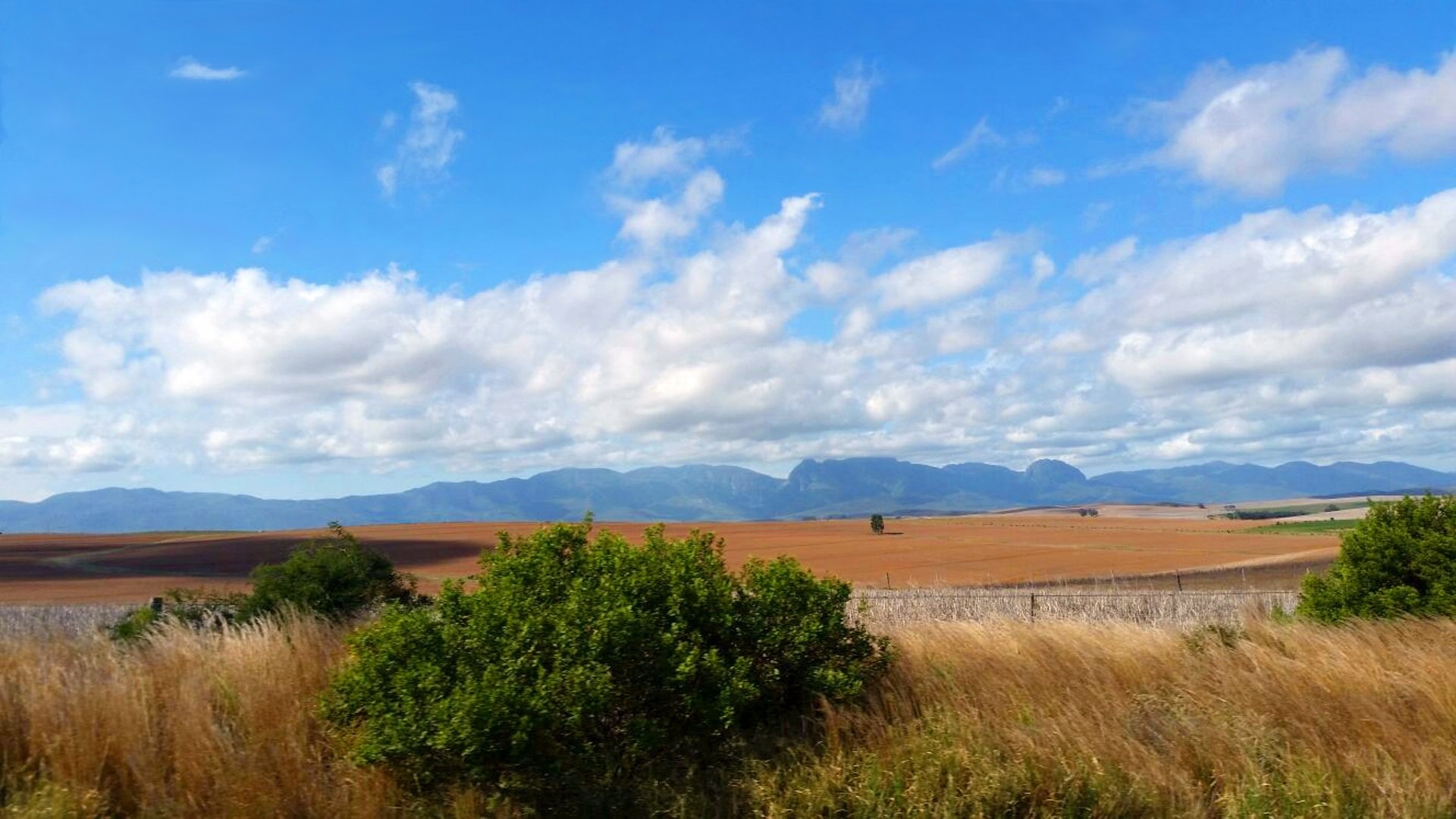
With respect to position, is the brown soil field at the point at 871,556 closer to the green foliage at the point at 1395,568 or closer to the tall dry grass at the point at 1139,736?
the green foliage at the point at 1395,568

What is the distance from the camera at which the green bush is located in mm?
4902

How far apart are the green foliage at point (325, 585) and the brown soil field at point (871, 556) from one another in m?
13.2

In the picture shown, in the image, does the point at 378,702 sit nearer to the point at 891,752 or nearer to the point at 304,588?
the point at 891,752

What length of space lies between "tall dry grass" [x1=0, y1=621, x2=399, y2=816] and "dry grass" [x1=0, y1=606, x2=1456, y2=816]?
13 mm

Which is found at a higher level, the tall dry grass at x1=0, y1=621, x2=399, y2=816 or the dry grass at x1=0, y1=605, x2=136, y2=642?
the tall dry grass at x1=0, y1=621, x2=399, y2=816

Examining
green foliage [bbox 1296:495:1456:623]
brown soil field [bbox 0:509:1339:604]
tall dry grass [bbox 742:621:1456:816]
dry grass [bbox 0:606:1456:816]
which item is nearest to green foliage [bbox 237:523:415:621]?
dry grass [bbox 0:606:1456:816]

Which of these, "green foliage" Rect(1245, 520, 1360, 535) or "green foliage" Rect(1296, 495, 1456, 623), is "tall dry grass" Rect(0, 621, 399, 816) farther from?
"green foliage" Rect(1245, 520, 1360, 535)

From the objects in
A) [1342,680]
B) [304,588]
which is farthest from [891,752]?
[304,588]

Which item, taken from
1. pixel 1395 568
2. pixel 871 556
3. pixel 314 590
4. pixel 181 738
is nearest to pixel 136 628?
pixel 314 590

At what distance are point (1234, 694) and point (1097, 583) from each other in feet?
97.8

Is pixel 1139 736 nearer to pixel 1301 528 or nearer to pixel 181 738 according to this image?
pixel 181 738

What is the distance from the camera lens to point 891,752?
18.0 ft

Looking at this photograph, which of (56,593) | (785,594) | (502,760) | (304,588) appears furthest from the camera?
(56,593)

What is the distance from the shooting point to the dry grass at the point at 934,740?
5.14m
